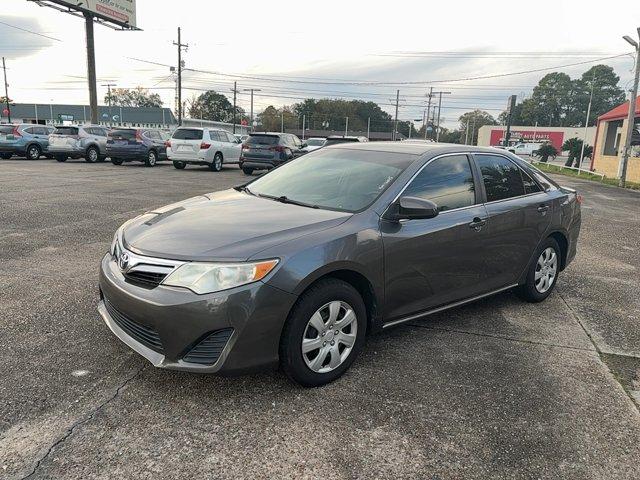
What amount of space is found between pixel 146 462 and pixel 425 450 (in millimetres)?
1410

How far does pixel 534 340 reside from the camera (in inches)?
164

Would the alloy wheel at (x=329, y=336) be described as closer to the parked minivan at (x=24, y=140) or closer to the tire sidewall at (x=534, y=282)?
the tire sidewall at (x=534, y=282)

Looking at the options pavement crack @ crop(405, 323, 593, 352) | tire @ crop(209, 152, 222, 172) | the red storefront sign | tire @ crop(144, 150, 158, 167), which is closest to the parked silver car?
tire @ crop(144, 150, 158, 167)

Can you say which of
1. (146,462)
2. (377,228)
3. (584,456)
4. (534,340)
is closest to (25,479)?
(146,462)

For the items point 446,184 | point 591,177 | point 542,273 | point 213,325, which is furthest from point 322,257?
point 591,177

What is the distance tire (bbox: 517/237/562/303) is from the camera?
489 cm

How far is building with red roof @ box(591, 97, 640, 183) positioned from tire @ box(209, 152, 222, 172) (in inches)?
802

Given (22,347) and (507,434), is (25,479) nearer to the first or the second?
(22,347)

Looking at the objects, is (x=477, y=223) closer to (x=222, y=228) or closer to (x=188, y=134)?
(x=222, y=228)

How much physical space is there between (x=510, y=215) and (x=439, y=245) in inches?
41.7

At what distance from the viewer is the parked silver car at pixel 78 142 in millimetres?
21141

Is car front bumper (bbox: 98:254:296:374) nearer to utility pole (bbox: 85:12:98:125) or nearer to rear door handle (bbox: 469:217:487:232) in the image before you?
rear door handle (bbox: 469:217:487:232)

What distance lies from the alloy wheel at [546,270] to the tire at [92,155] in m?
20.9

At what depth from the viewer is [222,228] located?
128 inches
